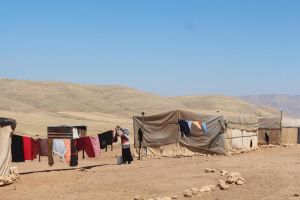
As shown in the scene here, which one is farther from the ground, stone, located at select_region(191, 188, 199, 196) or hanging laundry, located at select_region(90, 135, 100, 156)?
hanging laundry, located at select_region(90, 135, 100, 156)

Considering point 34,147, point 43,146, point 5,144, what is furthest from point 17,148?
point 5,144

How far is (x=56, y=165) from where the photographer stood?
63.9 feet

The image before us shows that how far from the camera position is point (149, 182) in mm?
13453

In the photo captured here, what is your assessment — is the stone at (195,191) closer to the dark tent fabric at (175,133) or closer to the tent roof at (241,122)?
the dark tent fabric at (175,133)

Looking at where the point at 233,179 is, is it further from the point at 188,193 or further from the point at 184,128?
the point at 184,128

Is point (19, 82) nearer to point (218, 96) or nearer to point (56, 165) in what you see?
point (218, 96)

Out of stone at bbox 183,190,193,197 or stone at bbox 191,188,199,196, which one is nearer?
stone at bbox 183,190,193,197

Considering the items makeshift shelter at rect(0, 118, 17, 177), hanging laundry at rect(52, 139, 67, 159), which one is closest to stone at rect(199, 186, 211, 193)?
makeshift shelter at rect(0, 118, 17, 177)

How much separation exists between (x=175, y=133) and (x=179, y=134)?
0.62ft

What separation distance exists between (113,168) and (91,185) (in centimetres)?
361

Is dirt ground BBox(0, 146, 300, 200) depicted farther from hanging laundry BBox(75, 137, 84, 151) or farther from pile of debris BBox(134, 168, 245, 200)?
hanging laundry BBox(75, 137, 84, 151)

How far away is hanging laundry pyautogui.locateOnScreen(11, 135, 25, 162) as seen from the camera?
15.9 metres

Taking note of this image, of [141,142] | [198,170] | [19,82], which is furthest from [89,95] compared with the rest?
[198,170]

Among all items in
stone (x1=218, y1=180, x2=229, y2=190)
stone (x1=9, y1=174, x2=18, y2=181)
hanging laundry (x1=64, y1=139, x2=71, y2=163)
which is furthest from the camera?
hanging laundry (x1=64, y1=139, x2=71, y2=163)
